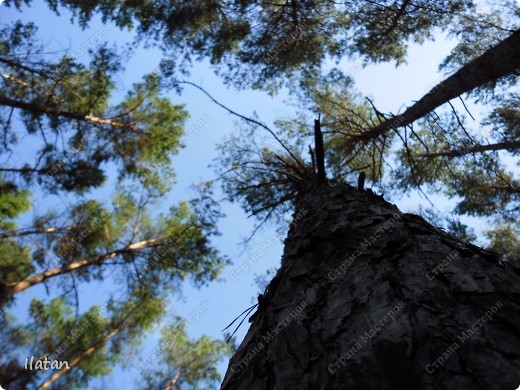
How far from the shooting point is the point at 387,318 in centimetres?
124

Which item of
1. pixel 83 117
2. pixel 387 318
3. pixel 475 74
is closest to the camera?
pixel 387 318

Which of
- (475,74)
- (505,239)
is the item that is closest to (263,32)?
(475,74)

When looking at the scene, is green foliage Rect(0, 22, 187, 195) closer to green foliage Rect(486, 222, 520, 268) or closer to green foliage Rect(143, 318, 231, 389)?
green foliage Rect(143, 318, 231, 389)

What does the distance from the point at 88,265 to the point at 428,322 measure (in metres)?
8.84

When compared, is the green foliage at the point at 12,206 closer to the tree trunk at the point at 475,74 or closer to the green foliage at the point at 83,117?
→ the green foliage at the point at 83,117

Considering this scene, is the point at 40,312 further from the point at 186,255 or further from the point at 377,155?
the point at 377,155

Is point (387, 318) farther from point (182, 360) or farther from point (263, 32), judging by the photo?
point (182, 360)

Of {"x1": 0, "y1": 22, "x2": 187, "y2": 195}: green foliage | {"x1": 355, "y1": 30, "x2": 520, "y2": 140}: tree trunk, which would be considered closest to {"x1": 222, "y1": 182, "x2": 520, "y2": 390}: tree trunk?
{"x1": 355, "y1": 30, "x2": 520, "y2": 140}: tree trunk

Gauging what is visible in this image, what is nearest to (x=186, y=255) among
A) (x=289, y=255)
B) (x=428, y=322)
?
(x=289, y=255)

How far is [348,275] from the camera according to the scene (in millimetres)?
1729

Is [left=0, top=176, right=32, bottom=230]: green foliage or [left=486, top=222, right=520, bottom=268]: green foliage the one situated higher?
[left=0, top=176, right=32, bottom=230]: green foliage

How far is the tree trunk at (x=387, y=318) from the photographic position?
3.37ft

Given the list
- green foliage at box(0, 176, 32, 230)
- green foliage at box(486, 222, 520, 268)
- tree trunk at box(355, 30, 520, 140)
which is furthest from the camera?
green foliage at box(0, 176, 32, 230)

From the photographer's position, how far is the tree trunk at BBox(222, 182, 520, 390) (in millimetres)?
1028
